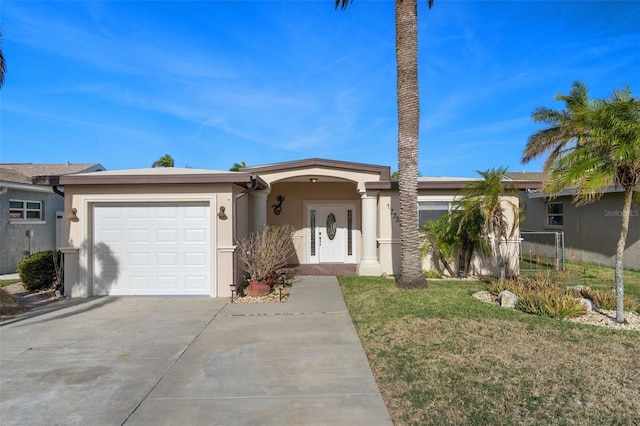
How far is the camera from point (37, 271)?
411 inches

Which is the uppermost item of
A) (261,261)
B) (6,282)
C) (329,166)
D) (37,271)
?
(329,166)

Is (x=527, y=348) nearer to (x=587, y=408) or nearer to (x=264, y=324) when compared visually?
(x=587, y=408)

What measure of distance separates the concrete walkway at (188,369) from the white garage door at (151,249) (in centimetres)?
155

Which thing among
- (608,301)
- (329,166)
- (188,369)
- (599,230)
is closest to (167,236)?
(188,369)

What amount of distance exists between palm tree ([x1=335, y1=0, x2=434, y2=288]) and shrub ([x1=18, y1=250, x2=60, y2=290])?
948cm

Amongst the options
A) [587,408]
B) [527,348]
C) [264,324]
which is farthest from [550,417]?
[264,324]

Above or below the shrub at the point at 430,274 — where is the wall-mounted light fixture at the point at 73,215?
above

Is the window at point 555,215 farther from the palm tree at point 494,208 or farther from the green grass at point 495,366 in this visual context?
the green grass at point 495,366

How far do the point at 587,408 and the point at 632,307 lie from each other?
17.5ft

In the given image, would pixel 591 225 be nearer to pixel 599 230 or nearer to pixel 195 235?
pixel 599 230

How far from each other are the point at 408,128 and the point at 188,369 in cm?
739

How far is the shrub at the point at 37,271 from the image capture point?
1037cm

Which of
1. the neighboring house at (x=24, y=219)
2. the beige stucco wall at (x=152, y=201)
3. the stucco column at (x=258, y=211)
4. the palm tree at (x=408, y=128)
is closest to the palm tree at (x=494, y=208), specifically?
the palm tree at (x=408, y=128)

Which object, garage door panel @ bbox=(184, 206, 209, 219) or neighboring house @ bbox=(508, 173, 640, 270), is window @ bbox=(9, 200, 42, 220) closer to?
garage door panel @ bbox=(184, 206, 209, 219)
